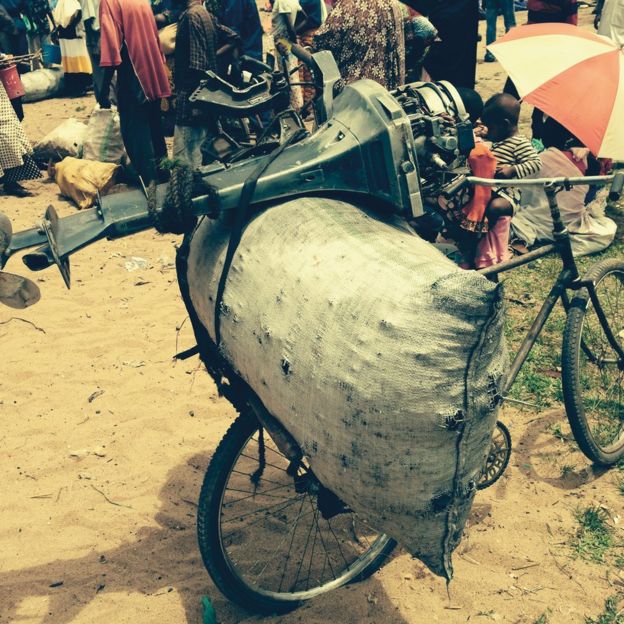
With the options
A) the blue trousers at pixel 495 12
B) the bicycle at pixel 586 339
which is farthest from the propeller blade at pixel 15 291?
the blue trousers at pixel 495 12

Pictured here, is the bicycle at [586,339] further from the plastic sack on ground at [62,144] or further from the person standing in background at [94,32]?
the person standing in background at [94,32]

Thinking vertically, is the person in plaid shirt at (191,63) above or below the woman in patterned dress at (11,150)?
above

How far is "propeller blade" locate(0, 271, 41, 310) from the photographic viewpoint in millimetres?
2326

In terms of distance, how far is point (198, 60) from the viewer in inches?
250

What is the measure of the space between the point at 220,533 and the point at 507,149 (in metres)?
3.44

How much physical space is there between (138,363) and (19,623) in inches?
75.3

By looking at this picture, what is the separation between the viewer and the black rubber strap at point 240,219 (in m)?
2.44

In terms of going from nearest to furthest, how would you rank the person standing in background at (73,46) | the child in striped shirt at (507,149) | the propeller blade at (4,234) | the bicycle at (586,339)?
the propeller blade at (4,234) < the bicycle at (586,339) < the child in striped shirt at (507,149) < the person standing in background at (73,46)

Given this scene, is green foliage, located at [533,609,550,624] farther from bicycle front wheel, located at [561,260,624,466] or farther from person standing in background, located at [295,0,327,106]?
person standing in background, located at [295,0,327,106]

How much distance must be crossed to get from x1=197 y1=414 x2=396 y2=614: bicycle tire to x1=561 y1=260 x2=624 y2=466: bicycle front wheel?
144cm

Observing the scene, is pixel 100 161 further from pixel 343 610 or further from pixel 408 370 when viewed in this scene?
pixel 408 370

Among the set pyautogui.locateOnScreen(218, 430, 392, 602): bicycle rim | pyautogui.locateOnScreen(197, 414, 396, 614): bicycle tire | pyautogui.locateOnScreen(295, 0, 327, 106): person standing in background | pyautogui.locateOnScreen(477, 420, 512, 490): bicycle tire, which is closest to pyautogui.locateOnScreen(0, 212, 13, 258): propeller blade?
pyautogui.locateOnScreen(197, 414, 396, 614): bicycle tire

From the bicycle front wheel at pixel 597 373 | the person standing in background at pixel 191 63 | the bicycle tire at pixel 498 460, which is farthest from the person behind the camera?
the person standing in background at pixel 191 63

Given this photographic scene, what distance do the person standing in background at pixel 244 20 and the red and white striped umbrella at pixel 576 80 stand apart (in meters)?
4.24
